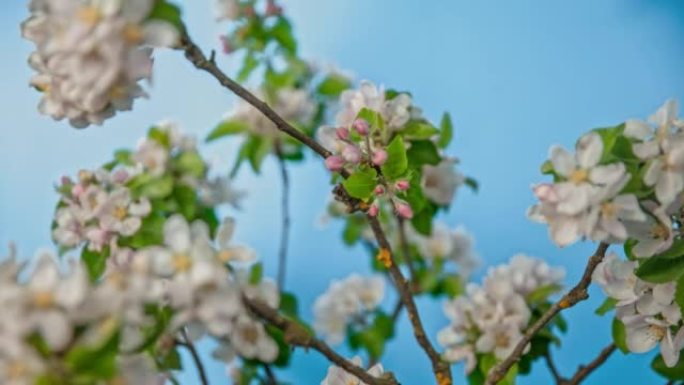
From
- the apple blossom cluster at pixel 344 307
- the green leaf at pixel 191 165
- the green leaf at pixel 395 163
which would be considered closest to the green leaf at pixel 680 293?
the green leaf at pixel 395 163

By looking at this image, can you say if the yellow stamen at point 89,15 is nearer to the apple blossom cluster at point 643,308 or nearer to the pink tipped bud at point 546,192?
the pink tipped bud at point 546,192

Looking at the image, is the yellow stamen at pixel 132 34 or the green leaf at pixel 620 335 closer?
the yellow stamen at pixel 132 34

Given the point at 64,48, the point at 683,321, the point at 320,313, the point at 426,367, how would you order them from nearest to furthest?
the point at 64,48, the point at 683,321, the point at 320,313, the point at 426,367

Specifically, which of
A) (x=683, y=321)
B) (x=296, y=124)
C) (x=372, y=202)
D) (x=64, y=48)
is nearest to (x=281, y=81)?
(x=296, y=124)

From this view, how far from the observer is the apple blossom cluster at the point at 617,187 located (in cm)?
96

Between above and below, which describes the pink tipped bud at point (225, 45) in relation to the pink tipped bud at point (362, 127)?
above

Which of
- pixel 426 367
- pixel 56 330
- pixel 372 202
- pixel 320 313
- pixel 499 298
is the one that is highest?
pixel 426 367

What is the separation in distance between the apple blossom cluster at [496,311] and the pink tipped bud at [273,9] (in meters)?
0.78

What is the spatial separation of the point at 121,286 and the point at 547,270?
46.3 inches

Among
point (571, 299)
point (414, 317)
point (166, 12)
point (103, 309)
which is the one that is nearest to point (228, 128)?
point (414, 317)

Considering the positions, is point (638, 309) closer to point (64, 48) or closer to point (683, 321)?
point (683, 321)

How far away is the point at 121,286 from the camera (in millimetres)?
788

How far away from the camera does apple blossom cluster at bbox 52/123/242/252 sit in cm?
142

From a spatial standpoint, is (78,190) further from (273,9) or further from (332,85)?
(332,85)
